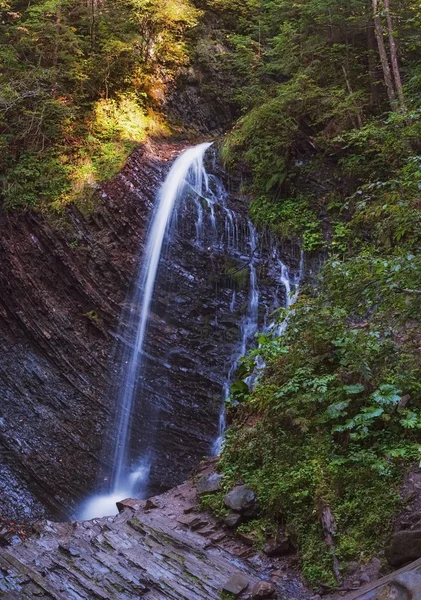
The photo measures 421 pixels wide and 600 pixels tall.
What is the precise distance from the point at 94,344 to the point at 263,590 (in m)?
7.05

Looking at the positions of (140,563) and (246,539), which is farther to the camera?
(246,539)

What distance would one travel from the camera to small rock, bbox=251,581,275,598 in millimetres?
4312

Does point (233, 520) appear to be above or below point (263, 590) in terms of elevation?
above

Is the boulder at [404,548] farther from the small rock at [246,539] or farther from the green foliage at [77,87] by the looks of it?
the green foliage at [77,87]

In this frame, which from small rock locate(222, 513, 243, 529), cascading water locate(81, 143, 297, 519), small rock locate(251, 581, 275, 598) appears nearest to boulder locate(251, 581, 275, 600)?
small rock locate(251, 581, 275, 598)

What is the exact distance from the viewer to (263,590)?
434 centimetres

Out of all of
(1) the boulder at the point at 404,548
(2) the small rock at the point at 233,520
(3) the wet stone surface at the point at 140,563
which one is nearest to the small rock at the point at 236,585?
(3) the wet stone surface at the point at 140,563

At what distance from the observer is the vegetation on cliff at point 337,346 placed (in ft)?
14.6

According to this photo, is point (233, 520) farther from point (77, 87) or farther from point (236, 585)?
point (77, 87)

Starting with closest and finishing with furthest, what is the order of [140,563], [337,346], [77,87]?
[140,563] < [337,346] < [77,87]

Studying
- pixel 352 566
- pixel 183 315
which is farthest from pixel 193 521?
pixel 183 315

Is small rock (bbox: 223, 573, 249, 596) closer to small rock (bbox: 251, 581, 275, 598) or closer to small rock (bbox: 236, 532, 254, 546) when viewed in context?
small rock (bbox: 251, 581, 275, 598)

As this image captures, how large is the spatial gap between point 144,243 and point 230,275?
226 centimetres

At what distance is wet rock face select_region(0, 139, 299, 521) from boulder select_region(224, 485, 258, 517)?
10.3ft
